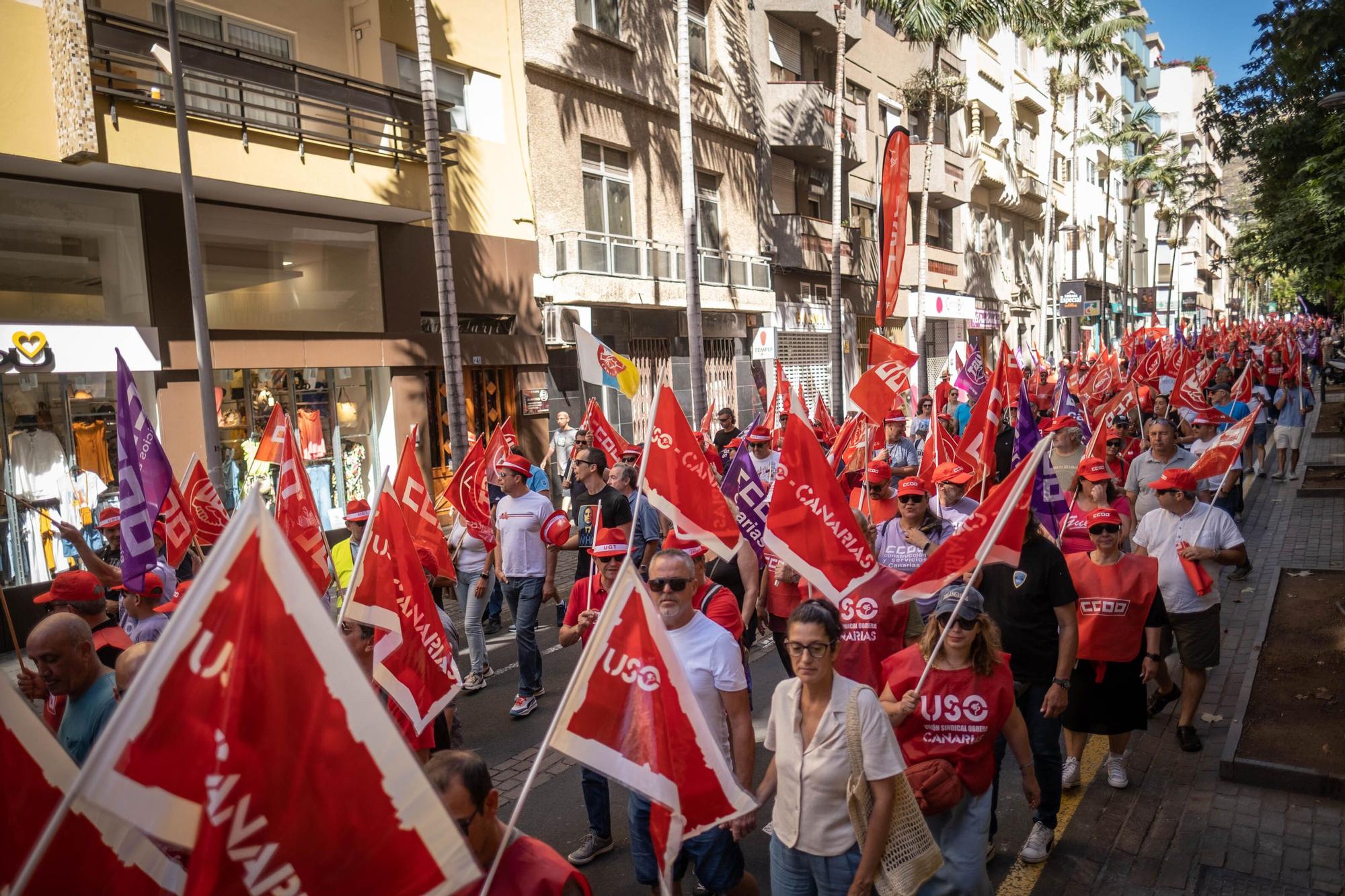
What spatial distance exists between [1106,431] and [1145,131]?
5391cm

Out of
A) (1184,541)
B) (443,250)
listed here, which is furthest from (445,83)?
(1184,541)

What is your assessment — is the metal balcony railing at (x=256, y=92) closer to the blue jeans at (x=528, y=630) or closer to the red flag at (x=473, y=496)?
the red flag at (x=473, y=496)

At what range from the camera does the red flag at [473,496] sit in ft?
25.3

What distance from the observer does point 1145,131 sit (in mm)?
53844

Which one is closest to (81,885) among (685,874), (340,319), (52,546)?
(685,874)

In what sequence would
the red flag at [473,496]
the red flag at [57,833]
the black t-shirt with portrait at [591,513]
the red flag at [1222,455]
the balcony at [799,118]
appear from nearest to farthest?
the red flag at [57,833]
the black t-shirt with portrait at [591,513]
the red flag at [1222,455]
the red flag at [473,496]
the balcony at [799,118]

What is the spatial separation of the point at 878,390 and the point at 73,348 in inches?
349

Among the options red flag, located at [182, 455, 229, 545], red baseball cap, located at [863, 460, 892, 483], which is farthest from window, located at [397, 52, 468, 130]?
red baseball cap, located at [863, 460, 892, 483]

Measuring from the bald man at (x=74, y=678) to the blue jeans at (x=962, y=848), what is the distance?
3230 millimetres

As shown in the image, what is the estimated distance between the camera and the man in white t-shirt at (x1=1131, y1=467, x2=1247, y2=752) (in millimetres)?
5652

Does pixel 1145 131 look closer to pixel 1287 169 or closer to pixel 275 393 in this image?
pixel 1287 169

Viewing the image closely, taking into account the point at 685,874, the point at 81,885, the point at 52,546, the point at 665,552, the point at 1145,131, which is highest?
the point at 1145,131

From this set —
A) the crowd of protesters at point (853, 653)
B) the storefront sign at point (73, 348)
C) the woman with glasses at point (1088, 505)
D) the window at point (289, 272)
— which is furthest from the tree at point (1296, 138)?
the storefront sign at point (73, 348)

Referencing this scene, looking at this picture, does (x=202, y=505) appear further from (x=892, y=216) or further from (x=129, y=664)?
(x=892, y=216)
